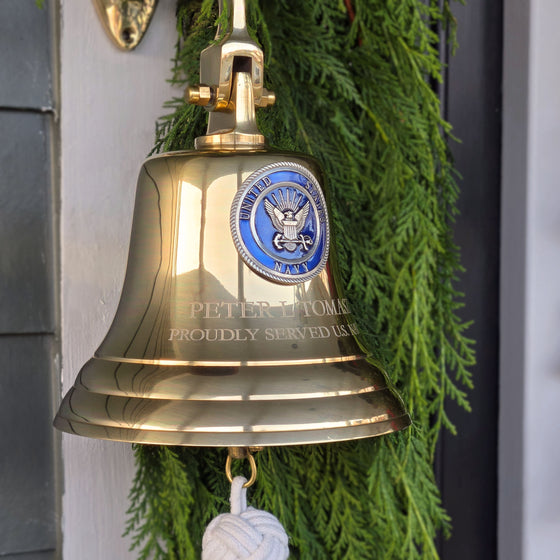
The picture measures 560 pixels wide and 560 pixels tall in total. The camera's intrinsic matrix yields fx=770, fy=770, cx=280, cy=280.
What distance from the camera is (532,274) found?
1.05 meters

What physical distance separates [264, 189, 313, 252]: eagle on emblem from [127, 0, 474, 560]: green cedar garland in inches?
10.1

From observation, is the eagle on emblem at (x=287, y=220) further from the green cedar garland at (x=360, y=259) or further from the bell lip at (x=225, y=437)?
the green cedar garland at (x=360, y=259)

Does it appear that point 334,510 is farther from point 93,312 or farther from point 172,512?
point 93,312

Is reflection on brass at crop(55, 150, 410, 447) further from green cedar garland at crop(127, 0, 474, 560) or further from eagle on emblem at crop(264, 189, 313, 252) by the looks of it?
green cedar garland at crop(127, 0, 474, 560)

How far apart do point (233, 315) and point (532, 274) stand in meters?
0.58

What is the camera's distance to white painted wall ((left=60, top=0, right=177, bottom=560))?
892 millimetres

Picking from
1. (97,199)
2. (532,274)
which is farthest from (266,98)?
(532,274)

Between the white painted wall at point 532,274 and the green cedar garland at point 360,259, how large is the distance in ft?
0.55

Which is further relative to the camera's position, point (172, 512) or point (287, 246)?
point (172, 512)

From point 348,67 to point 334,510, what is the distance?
1.76 feet

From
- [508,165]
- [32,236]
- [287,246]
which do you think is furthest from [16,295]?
[508,165]

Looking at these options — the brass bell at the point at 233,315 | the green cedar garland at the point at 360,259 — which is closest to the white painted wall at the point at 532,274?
the green cedar garland at the point at 360,259

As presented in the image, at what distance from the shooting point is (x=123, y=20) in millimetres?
892

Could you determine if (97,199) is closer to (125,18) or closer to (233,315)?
(125,18)
